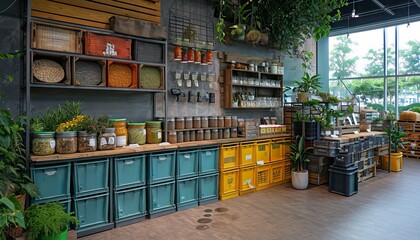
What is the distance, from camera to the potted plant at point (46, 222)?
253 centimetres

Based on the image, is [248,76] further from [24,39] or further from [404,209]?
[24,39]

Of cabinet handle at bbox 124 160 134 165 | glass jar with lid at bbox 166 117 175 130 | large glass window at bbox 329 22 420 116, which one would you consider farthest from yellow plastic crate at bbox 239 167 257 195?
large glass window at bbox 329 22 420 116

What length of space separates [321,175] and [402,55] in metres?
6.18

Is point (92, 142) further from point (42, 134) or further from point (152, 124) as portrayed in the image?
point (152, 124)

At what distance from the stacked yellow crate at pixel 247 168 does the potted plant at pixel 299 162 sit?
2.50 ft

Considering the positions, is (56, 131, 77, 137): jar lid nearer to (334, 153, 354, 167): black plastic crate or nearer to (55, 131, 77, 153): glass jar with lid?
(55, 131, 77, 153): glass jar with lid

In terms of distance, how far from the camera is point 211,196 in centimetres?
447

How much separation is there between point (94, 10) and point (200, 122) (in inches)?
86.8

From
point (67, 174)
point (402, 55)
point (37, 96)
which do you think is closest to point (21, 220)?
point (67, 174)

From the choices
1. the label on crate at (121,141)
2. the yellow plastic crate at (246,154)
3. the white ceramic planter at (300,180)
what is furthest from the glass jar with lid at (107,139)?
the white ceramic planter at (300,180)

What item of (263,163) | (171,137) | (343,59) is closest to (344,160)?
(263,163)

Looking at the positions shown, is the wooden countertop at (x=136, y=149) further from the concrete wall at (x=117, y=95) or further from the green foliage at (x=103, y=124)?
the concrete wall at (x=117, y=95)

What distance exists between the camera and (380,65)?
9711 millimetres

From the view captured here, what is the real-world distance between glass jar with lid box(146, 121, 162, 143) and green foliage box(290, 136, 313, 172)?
8.27 feet
